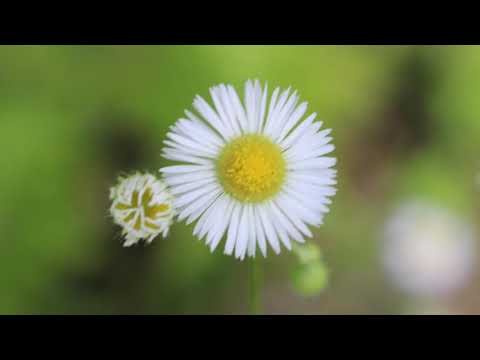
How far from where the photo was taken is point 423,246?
3201 mm

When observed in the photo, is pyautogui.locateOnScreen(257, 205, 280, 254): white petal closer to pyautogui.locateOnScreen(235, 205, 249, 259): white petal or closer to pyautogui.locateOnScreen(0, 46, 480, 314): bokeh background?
pyautogui.locateOnScreen(235, 205, 249, 259): white petal

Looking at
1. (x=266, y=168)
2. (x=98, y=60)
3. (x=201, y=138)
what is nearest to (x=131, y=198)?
(x=201, y=138)

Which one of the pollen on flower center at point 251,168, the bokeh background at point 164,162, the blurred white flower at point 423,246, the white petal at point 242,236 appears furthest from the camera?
the blurred white flower at point 423,246

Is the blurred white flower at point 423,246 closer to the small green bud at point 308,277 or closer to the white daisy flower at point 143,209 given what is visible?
the small green bud at point 308,277

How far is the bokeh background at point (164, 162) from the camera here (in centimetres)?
284

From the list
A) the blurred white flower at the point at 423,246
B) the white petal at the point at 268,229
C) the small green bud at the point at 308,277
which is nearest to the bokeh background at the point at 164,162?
the blurred white flower at the point at 423,246

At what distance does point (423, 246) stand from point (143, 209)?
192cm

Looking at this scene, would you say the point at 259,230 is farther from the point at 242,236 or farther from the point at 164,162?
the point at 164,162

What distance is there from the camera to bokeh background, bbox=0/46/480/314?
9.32 ft

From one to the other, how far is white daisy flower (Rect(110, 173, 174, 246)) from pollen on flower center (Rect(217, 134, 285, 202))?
248mm

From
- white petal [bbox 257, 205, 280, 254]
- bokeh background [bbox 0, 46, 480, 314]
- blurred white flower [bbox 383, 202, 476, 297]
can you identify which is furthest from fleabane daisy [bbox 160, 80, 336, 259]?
blurred white flower [bbox 383, 202, 476, 297]

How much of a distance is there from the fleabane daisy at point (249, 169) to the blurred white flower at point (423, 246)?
1.32 meters

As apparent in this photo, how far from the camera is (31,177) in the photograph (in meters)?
2.82

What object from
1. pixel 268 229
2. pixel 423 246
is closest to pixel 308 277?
pixel 268 229
